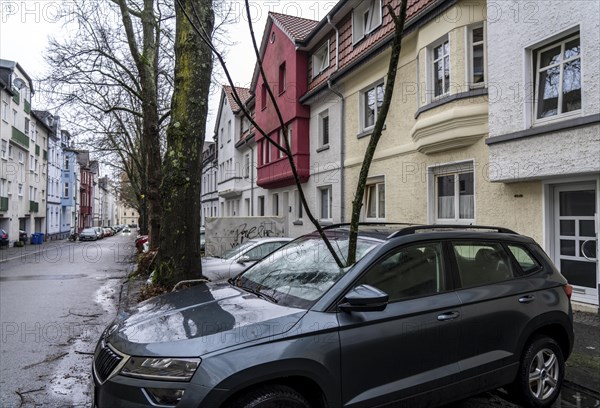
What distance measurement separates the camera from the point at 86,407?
3887 mm

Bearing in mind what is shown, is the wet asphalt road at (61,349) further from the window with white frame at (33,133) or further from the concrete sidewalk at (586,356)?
the window with white frame at (33,133)

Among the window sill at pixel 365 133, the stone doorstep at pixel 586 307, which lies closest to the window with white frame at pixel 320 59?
the window sill at pixel 365 133

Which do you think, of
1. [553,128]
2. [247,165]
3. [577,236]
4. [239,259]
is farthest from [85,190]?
[577,236]

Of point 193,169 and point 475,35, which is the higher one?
point 475,35

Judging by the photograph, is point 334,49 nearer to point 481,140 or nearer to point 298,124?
point 298,124

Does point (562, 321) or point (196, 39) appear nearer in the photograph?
point (562, 321)

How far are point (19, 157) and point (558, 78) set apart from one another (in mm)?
38837

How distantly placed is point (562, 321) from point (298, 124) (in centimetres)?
1343

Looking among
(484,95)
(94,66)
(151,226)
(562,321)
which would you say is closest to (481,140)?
(484,95)

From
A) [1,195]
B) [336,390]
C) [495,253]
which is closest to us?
[336,390]

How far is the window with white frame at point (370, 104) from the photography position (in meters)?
12.3

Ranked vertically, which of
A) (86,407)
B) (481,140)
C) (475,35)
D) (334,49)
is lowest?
(86,407)

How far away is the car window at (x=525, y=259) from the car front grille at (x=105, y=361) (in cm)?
342

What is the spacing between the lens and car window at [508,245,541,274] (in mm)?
3922
